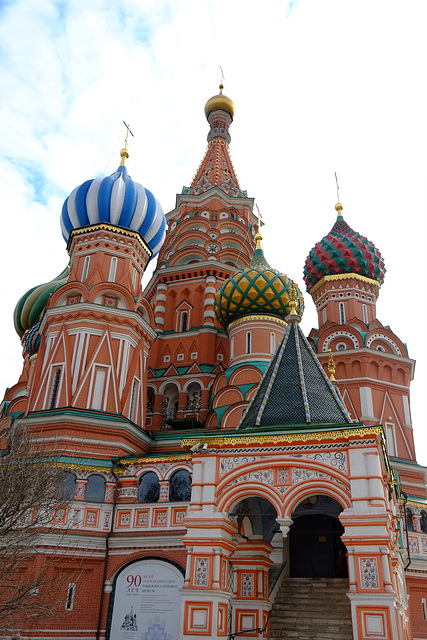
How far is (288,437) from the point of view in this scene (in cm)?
934

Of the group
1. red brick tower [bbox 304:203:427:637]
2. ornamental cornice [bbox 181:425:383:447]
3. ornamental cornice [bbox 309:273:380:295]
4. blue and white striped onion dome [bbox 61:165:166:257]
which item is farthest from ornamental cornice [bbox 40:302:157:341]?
ornamental cornice [bbox 309:273:380:295]

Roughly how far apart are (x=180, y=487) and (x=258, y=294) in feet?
23.5

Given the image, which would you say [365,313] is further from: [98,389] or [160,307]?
[98,389]

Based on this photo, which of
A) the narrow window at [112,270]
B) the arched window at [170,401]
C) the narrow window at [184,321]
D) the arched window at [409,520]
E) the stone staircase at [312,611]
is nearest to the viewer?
the stone staircase at [312,611]

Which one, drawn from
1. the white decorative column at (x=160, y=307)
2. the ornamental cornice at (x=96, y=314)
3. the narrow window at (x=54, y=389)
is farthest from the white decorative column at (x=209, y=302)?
the narrow window at (x=54, y=389)

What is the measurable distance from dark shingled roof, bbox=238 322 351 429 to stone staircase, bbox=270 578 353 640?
150 inches

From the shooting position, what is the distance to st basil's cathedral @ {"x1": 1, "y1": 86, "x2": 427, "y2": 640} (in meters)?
9.02

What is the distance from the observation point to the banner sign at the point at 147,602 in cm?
1234

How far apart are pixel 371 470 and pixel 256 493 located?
179 centimetres

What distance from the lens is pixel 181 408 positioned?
19.5 m

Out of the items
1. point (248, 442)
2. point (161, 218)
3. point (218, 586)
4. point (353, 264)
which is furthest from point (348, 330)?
point (218, 586)

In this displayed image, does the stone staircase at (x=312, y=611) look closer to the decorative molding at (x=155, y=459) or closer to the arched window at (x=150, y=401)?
the decorative molding at (x=155, y=459)

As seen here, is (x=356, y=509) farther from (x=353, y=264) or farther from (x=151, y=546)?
(x=353, y=264)

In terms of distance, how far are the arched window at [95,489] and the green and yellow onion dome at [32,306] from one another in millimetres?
10954
